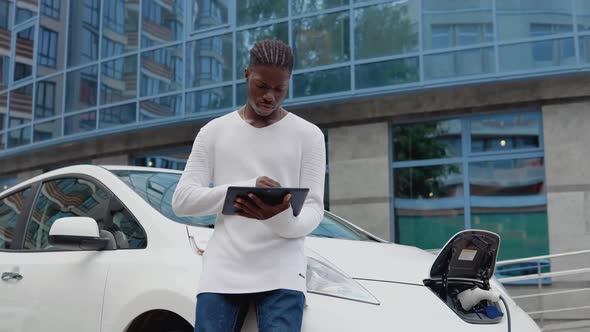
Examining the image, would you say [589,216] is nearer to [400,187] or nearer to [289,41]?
[400,187]

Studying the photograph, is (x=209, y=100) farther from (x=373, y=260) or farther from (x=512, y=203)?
(x=373, y=260)

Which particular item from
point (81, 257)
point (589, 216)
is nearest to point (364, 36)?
point (589, 216)

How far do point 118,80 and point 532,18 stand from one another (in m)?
8.63

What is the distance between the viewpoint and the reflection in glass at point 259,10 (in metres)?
12.7

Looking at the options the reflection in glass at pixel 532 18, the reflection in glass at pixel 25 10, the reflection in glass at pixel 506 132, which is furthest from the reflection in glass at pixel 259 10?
the reflection in glass at pixel 25 10

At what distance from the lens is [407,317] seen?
263cm

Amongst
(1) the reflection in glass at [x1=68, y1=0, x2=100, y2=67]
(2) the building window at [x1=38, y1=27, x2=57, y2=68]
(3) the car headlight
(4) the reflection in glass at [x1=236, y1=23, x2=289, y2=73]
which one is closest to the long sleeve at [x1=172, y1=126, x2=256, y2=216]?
(3) the car headlight

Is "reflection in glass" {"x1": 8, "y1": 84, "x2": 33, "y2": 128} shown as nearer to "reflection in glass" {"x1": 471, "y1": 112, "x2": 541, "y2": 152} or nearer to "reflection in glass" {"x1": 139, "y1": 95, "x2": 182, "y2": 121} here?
"reflection in glass" {"x1": 139, "y1": 95, "x2": 182, "y2": 121}

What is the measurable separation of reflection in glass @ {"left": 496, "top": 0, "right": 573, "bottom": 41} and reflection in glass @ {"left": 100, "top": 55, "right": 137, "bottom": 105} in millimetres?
7547

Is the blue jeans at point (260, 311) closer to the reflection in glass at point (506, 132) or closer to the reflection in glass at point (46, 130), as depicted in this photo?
the reflection in glass at point (506, 132)

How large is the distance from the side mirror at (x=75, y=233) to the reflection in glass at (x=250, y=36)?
379 inches

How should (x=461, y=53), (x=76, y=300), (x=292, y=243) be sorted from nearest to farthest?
(x=292, y=243), (x=76, y=300), (x=461, y=53)

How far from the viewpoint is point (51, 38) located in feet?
53.1

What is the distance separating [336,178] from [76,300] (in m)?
9.36
